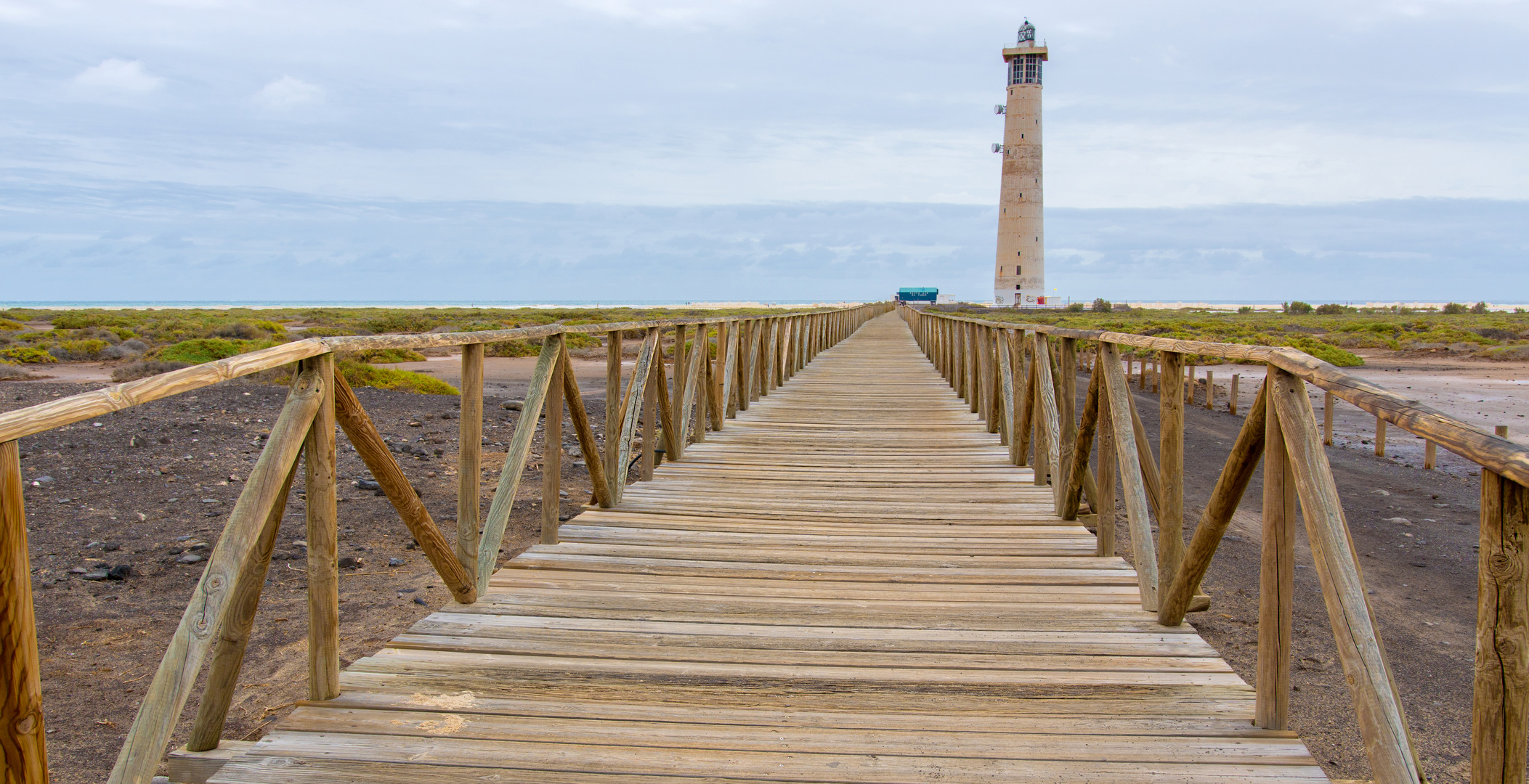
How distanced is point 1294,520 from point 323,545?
111 inches

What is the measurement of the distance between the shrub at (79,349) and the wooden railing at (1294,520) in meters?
24.0

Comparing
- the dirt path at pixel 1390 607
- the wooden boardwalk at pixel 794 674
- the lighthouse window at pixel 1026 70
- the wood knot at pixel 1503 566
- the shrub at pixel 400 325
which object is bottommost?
the dirt path at pixel 1390 607

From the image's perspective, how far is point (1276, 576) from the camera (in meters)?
2.58

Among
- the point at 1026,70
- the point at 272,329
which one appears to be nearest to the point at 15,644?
the point at 272,329

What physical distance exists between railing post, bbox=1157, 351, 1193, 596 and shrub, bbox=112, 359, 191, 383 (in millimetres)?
16158

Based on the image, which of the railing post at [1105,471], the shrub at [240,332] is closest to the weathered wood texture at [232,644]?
the railing post at [1105,471]

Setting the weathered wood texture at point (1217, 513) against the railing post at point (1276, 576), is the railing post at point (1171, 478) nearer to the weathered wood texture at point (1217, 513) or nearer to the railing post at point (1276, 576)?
the weathered wood texture at point (1217, 513)

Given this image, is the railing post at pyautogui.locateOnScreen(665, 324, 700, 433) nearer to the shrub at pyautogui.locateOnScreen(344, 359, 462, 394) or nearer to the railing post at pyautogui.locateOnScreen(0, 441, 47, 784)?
the railing post at pyautogui.locateOnScreen(0, 441, 47, 784)

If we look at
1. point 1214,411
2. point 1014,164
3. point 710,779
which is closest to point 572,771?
point 710,779

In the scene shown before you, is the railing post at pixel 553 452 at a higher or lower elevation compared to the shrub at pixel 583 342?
lower

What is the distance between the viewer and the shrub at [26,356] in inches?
758

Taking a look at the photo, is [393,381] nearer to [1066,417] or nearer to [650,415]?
[650,415]

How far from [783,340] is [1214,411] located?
11553mm

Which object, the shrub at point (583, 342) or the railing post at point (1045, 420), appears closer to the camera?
the railing post at point (1045, 420)
